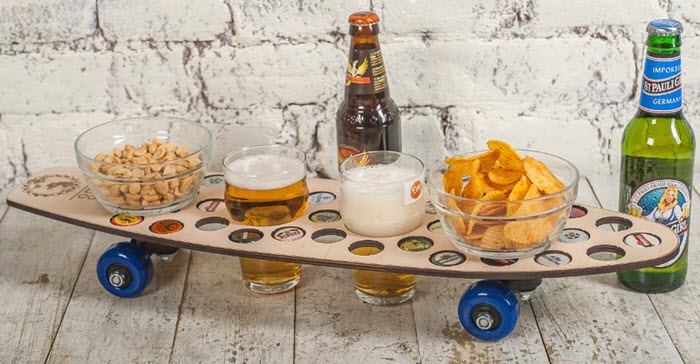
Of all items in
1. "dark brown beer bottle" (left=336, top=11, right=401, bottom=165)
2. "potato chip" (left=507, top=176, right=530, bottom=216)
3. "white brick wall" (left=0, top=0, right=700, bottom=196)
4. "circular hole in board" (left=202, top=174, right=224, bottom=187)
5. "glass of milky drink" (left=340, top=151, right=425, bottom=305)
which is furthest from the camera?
"white brick wall" (left=0, top=0, right=700, bottom=196)

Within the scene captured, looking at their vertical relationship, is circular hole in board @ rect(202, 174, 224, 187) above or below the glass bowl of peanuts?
below

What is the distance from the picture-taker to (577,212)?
143cm

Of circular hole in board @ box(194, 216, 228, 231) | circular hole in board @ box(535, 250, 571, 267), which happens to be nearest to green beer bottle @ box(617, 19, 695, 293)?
circular hole in board @ box(535, 250, 571, 267)

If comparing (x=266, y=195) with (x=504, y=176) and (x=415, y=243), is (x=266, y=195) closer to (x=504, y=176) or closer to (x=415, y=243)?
(x=415, y=243)

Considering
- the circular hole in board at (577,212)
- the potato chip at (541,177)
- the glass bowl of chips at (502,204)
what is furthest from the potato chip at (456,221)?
the circular hole in board at (577,212)

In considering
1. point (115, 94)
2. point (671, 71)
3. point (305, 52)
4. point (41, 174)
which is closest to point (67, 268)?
point (41, 174)

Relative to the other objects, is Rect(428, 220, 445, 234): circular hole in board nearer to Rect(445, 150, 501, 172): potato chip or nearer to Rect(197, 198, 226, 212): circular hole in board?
Rect(445, 150, 501, 172): potato chip

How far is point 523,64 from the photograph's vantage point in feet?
5.74

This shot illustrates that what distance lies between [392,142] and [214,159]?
47cm

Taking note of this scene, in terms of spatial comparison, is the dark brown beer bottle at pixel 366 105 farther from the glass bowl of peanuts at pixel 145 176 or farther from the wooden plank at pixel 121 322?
the wooden plank at pixel 121 322

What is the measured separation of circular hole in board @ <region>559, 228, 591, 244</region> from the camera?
1.34 meters

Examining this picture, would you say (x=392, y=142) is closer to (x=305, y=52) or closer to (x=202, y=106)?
(x=305, y=52)

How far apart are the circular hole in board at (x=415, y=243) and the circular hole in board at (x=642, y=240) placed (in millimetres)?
271

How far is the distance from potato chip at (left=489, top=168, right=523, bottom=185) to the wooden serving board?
108mm
